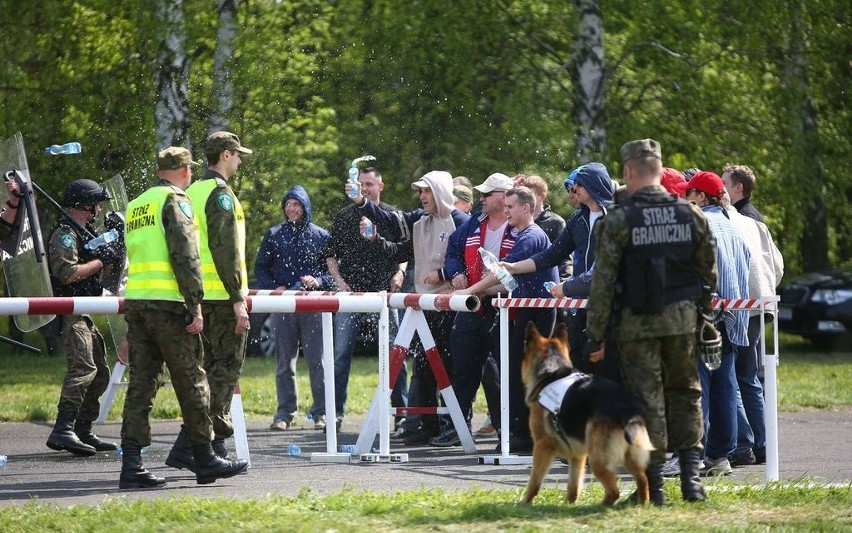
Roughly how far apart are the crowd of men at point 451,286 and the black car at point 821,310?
35.9 feet

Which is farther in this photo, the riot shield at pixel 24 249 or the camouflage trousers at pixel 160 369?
the riot shield at pixel 24 249

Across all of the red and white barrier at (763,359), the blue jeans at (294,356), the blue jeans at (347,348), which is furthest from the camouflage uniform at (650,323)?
the blue jeans at (294,356)

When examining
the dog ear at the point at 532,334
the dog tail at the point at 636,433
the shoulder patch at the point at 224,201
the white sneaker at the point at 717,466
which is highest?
the shoulder patch at the point at 224,201

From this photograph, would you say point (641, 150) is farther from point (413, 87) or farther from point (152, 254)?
point (413, 87)

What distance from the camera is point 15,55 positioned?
21.3 meters

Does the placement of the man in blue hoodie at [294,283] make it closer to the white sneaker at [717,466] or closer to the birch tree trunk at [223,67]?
the white sneaker at [717,466]

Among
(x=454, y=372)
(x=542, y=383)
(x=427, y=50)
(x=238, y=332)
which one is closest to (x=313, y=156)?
(x=427, y=50)

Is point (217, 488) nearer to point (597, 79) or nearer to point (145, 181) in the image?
point (145, 181)

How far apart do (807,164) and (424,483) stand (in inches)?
553

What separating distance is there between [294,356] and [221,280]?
408 centimetres

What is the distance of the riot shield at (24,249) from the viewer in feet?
34.5

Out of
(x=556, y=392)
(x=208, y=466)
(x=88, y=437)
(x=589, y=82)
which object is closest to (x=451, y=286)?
(x=88, y=437)

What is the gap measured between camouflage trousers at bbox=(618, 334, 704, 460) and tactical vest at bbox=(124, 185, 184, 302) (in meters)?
2.85

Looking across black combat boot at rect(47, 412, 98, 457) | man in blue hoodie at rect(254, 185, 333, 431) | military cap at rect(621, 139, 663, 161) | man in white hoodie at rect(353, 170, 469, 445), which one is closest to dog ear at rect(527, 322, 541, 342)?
military cap at rect(621, 139, 663, 161)
